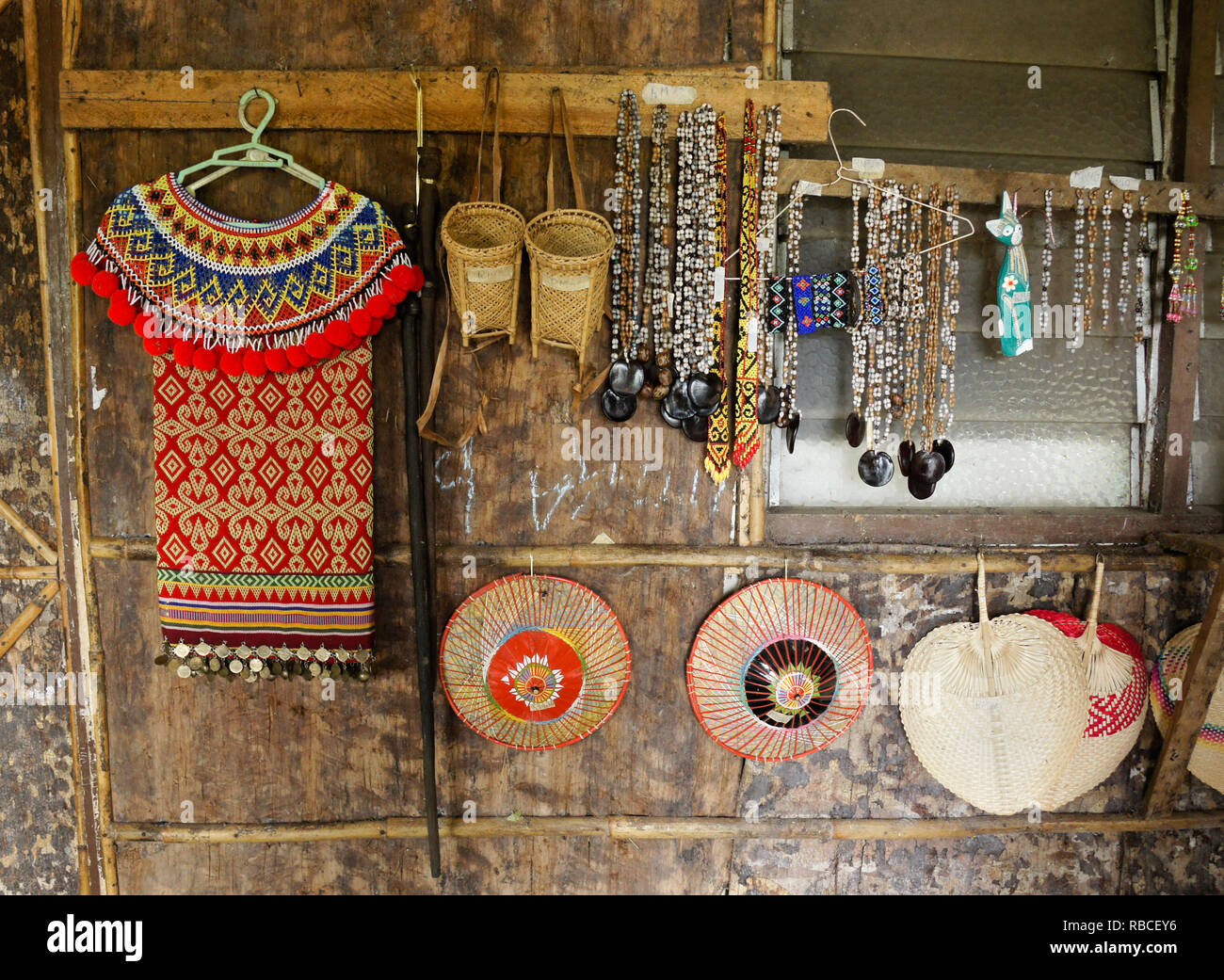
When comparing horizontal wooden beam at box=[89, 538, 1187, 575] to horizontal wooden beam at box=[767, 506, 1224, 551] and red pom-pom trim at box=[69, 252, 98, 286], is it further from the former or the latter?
red pom-pom trim at box=[69, 252, 98, 286]

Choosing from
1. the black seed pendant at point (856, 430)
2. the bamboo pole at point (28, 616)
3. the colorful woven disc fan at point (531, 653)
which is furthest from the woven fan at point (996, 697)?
the bamboo pole at point (28, 616)

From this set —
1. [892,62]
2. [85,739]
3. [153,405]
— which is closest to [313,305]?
[153,405]

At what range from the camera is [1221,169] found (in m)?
2.11

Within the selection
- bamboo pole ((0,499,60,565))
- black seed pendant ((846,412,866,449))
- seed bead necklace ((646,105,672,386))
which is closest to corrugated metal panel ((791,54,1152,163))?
seed bead necklace ((646,105,672,386))

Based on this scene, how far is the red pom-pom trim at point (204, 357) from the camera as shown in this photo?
1731mm

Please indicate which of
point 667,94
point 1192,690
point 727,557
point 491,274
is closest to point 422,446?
point 491,274

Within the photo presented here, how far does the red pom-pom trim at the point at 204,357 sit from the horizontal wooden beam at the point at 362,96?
1.91 feet

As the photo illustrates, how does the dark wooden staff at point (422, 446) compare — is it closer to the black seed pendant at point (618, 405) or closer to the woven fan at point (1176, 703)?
the black seed pendant at point (618, 405)

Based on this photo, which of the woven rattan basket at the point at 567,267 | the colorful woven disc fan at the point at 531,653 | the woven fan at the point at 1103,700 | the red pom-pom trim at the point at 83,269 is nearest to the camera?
the woven rattan basket at the point at 567,267

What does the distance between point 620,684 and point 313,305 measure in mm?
1227

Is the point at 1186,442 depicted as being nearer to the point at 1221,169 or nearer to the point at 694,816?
the point at 1221,169

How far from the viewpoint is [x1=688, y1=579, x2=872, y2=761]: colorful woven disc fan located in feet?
6.35

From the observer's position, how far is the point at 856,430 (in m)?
1.93

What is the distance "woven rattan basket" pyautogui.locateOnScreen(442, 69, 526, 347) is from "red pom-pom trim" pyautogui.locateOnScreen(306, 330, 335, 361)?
322mm
